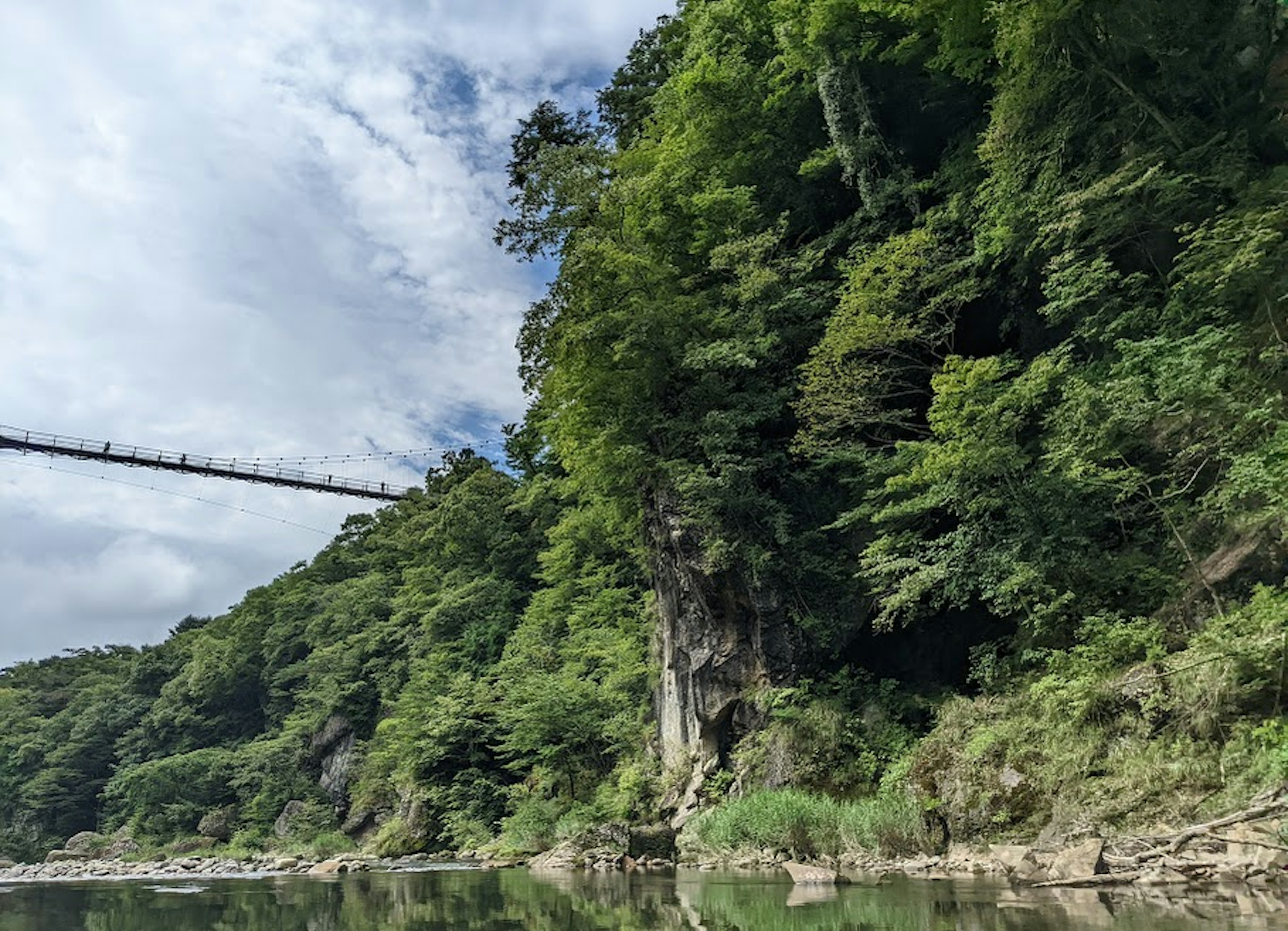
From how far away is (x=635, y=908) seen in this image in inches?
342

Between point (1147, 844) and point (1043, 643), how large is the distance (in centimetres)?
433

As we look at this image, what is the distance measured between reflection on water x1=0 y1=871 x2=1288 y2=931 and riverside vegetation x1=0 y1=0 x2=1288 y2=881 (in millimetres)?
2194

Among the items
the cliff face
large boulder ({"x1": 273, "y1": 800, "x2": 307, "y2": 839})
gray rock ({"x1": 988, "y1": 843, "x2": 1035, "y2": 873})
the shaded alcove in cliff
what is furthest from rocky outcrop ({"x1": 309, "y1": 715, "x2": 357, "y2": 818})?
gray rock ({"x1": 988, "y1": 843, "x2": 1035, "y2": 873})

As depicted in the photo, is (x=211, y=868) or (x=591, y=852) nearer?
(x=591, y=852)

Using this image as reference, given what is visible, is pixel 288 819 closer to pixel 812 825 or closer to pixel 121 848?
pixel 121 848

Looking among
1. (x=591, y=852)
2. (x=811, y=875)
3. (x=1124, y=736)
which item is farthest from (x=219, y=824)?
(x=1124, y=736)

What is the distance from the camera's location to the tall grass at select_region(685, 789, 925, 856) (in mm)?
11258

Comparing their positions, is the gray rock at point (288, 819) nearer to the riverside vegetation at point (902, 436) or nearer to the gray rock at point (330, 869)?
the riverside vegetation at point (902, 436)

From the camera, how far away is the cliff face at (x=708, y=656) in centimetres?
1620

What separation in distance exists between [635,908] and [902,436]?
407 inches

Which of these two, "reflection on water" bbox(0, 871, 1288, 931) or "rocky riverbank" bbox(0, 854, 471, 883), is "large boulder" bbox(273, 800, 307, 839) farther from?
"reflection on water" bbox(0, 871, 1288, 931)

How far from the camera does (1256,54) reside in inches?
431

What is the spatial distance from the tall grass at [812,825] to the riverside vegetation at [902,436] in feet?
0.21

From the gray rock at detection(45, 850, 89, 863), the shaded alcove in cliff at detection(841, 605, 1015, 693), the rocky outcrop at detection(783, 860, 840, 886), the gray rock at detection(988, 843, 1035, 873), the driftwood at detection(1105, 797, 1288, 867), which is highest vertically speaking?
the shaded alcove in cliff at detection(841, 605, 1015, 693)
